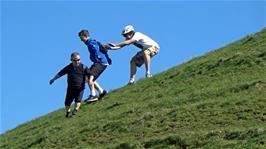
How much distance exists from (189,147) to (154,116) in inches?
115

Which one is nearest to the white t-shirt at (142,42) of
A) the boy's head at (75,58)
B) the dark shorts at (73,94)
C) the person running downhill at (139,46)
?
the person running downhill at (139,46)

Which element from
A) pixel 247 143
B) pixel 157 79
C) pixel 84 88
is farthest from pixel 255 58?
pixel 247 143

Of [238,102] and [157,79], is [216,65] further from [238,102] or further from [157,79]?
[238,102]

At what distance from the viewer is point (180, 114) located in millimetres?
17234

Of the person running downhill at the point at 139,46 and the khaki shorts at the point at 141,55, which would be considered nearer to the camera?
the person running downhill at the point at 139,46

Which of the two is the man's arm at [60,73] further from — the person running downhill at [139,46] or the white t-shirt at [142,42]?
the white t-shirt at [142,42]

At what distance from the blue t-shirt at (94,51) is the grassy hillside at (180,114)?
50.2 inches

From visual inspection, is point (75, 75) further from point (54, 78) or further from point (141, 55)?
point (141, 55)

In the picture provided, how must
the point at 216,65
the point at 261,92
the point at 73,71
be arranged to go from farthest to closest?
the point at 216,65 < the point at 73,71 < the point at 261,92

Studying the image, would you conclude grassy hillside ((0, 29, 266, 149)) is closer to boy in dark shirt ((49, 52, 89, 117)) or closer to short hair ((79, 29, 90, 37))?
boy in dark shirt ((49, 52, 89, 117))

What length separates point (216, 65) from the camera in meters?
23.0

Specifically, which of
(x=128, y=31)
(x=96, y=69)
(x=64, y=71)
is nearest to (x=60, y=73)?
(x=64, y=71)

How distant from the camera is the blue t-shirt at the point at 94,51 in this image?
22719 mm

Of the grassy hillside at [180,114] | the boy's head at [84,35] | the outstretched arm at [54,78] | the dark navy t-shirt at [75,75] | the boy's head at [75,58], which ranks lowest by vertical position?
the grassy hillside at [180,114]
